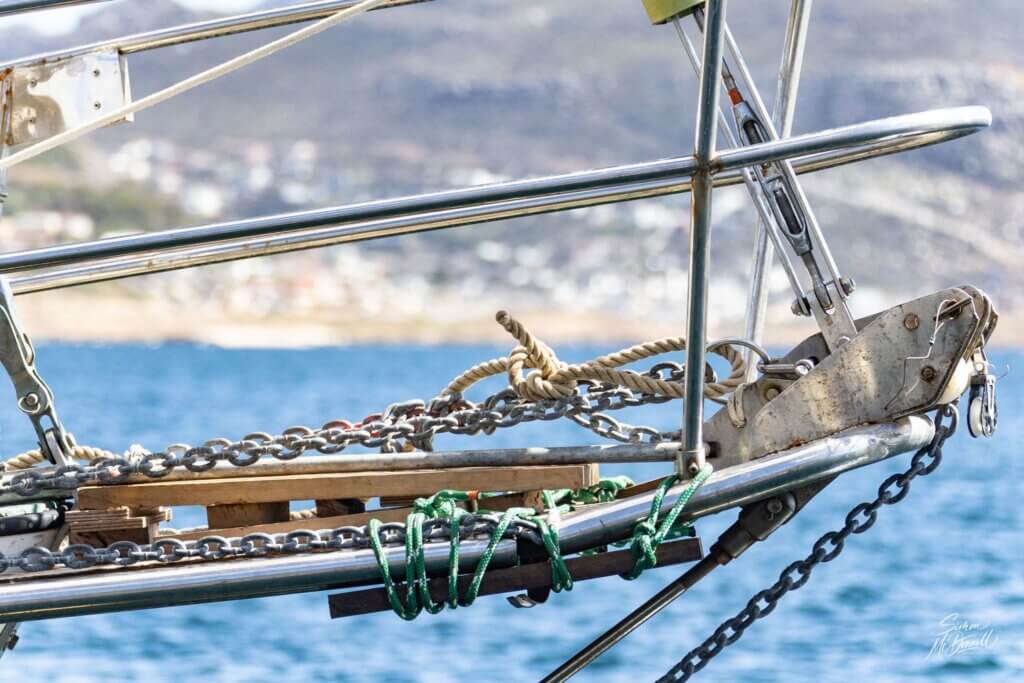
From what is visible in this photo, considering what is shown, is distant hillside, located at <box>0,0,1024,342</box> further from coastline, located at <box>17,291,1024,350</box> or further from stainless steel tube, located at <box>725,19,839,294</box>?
stainless steel tube, located at <box>725,19,839,294</box>

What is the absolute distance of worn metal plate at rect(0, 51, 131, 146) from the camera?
4637 mm

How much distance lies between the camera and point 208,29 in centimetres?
474

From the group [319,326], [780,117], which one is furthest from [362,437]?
[319,326]

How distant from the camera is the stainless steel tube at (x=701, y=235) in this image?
136 inches

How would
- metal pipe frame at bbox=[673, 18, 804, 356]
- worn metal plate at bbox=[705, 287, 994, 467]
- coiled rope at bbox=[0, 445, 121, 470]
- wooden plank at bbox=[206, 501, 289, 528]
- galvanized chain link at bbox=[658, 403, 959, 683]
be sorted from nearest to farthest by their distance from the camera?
worn metal plate at bbox=[705, 287, 994, 467] → galvanized chain link at bbox=[658, 403, 959, 683] → metal pipe frame at bbox=[673, 18, 804, 356] → wooden plank at bbox=[206, 501, 289, 528] → coiled rope at bbox=[0, 445, 121, 470]

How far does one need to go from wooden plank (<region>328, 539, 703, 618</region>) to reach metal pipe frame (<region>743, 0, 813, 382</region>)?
79 centimetres

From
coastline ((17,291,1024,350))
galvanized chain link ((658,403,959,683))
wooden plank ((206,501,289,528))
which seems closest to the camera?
galvanized chain link ((658,403,959,683))

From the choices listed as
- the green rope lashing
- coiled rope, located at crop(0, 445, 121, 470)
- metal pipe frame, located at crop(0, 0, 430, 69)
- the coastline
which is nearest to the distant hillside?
the coastline

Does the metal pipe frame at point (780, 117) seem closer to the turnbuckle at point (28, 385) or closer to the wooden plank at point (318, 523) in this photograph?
the wooden plank at point (318, 523)

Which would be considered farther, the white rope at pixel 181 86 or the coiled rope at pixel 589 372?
the coiled rope at pixel 589 372

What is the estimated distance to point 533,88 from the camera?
195 metres

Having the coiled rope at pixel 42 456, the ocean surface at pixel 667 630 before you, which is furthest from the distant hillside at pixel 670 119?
the coiled rope at pixel 42 456

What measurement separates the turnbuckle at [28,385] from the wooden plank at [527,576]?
0.94 meters

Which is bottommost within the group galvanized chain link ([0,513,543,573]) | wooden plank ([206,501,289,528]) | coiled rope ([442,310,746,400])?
galvanized chain link ([0,513,543,573])
